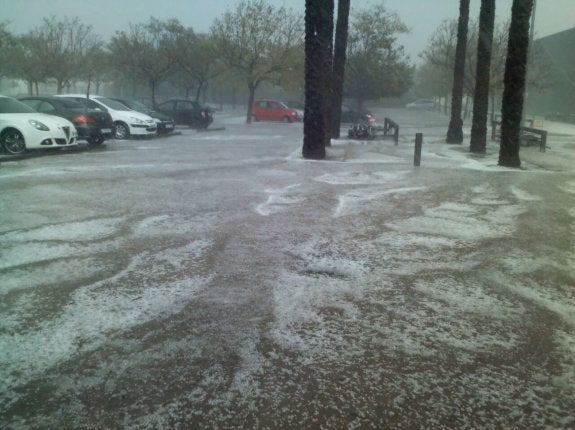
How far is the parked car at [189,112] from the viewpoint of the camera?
2419cm

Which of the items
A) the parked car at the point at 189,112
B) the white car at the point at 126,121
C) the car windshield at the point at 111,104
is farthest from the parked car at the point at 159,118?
the parked car at the point at 189,112

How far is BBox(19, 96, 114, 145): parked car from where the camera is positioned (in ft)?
46.0

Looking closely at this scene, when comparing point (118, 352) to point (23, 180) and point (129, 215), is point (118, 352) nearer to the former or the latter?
point (129, 215)

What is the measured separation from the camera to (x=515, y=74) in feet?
36.3

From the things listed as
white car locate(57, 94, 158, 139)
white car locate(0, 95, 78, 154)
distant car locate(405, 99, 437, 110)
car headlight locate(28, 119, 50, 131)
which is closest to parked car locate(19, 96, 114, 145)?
white car locate(0, 95, 78, 154)

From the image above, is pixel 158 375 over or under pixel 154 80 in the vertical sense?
under

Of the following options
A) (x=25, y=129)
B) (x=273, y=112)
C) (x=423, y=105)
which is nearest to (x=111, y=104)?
(x=25, y=129)

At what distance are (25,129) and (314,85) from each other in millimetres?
7643

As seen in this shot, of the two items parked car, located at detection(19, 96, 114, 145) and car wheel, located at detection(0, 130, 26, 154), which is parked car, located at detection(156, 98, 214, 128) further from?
car wheel, located at detection(0, 130, 26, 154)

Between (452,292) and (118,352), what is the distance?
2850 mm

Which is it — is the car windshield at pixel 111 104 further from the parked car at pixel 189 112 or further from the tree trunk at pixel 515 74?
the tree trunk at pixel 515 74

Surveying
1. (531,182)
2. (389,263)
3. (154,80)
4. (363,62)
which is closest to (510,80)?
(531,182)

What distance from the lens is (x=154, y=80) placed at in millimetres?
28547

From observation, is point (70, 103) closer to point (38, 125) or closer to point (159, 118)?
point (38, 125)
